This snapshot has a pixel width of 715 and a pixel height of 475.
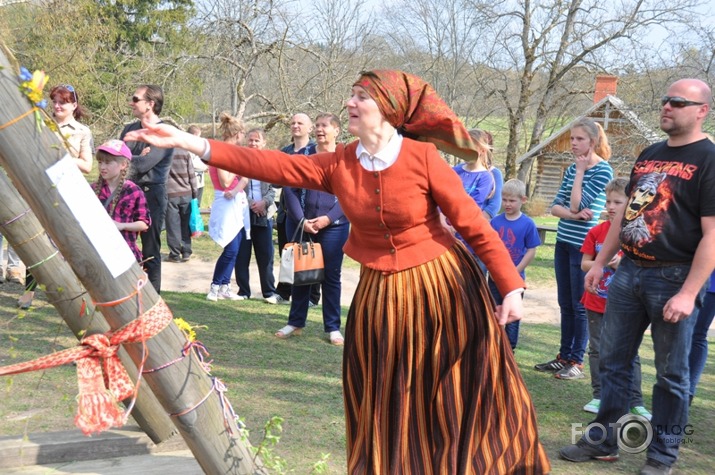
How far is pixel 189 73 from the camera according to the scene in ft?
50.4

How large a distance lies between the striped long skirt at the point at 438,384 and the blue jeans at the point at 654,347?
3.33 feet

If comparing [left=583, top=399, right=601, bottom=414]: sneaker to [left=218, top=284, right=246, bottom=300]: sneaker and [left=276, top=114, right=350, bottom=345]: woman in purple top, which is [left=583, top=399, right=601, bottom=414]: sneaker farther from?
[left=218, top=284, right=246, bottom=300]: sneaker

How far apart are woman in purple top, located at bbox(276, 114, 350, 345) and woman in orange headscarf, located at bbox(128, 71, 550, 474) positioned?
117 inches

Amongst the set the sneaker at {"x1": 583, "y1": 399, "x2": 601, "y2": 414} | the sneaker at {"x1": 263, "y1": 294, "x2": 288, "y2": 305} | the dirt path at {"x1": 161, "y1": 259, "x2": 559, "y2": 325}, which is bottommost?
the dirt path at {"x1": 161, "y1": 259, "x2": 559, "y2": 325}

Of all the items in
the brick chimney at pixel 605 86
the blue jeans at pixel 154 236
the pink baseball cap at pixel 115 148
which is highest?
the brick chimney at pixel 605 86

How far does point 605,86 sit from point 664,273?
75.5ft

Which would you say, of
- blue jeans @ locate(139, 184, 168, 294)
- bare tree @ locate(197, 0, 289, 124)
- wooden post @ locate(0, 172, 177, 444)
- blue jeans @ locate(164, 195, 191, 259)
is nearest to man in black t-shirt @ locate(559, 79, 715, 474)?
wooden post @ locate(0, 172, 177, 444)

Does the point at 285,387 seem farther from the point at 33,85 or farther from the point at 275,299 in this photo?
the point at 33,85

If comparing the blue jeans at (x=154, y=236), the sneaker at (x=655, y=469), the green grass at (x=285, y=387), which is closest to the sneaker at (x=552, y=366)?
the green grass at (x=285, y=387)

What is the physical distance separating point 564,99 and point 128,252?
25807 millimetres

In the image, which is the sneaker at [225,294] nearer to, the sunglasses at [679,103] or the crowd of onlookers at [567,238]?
the crowd of onlookers at [567,238]

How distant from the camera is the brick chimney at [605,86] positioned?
81.6ft

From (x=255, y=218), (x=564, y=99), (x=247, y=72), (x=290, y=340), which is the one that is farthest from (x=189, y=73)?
(x=564, y=99)

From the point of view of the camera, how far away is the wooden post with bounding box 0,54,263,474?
2.08 metres
